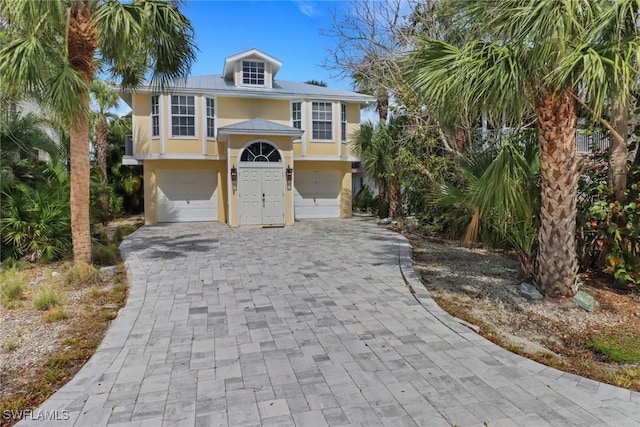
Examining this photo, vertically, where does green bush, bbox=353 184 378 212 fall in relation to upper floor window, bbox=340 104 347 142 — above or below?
below

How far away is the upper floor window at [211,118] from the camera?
1778 centimetres

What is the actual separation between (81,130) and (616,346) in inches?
389

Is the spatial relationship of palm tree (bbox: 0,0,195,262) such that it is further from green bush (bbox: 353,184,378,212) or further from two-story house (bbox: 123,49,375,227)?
green bush (bbox: 353,184,378,212)

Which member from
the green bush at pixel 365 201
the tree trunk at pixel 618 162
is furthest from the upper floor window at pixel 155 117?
the tree trunk at pixel 618 162

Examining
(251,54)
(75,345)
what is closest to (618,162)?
(75,345)

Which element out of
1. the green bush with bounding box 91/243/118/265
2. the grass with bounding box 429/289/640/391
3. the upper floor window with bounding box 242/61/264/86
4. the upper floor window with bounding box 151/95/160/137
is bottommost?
the grass with bounding box 429/289/640/391

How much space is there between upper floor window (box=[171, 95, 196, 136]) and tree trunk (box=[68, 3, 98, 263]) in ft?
30.1

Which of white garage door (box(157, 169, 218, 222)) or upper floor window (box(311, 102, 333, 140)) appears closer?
white garage door (box(157, 169, 218, 222))

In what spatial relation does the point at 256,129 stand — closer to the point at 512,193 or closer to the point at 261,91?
the point at 261,91

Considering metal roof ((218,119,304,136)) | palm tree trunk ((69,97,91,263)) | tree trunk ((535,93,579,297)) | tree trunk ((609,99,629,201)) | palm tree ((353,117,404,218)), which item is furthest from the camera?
palm tree ((353,117,404,218))

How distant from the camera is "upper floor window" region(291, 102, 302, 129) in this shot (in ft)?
62.1

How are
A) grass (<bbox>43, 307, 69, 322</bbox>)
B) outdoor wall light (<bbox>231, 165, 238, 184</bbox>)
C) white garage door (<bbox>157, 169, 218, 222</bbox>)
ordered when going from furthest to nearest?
1. white garage door (<bbox>157, 169, 218, 222</bbox>)
2. outdoor wall light (<bbox>231, 165, 238, 184</bbox>)
3. grass (<bbox>43, 307, 69, 322</bbox>)

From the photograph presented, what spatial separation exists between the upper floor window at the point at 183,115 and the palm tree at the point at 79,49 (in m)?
8.06

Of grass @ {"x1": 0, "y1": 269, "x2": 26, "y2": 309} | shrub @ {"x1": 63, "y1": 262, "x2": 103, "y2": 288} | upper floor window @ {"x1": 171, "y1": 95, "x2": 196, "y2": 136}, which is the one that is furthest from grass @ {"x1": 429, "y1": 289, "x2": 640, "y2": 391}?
upper floor window @ {"x1": 171, "y1": 95, "x2": 196, "y2": 136}
